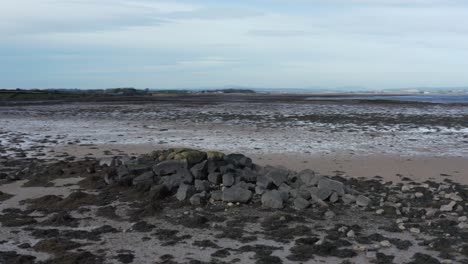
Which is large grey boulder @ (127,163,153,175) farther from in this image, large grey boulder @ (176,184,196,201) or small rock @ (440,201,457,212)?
small rock @ (440,201,457,212)

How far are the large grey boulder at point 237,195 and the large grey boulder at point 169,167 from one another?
163cm

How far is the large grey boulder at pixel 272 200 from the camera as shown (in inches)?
369

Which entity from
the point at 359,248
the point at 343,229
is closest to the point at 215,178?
the point at 343,229

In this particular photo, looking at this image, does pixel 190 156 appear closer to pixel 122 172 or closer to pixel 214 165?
pixel 214 165

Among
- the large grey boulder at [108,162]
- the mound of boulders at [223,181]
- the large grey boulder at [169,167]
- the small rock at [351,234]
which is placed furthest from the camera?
the large grey boulder at [108,162]

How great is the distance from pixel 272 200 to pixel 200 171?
204 cm

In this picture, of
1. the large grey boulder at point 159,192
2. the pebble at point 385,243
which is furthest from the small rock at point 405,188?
the large grey boulder at point 159,192

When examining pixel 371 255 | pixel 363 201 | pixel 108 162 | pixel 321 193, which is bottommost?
pixel 371 255

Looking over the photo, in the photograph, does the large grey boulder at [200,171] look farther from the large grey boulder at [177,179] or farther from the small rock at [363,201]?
the small rock at [363,201]

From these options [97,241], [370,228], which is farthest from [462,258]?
[97,241]

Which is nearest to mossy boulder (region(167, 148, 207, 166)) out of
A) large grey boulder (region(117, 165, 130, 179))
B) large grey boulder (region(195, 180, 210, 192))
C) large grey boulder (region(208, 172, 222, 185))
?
large grey boulder (region(208, 172, 222, 185))

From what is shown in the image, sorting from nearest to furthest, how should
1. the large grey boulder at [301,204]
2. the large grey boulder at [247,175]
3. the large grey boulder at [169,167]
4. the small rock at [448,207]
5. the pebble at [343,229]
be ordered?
the pebble at [343,229]
the small rock at [448,207]
the large grey boulder at [301,204]
the large grey boulder at [247,175]
the large grey boulder at [169,167]

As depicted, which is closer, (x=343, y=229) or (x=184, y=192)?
(x=343, y=229)

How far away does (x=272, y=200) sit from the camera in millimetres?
9398
